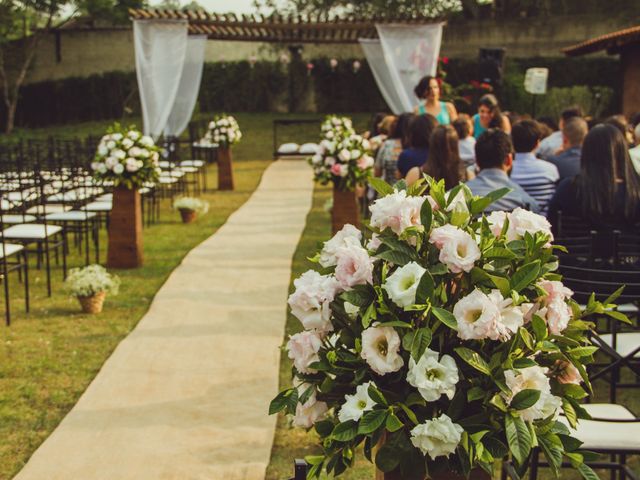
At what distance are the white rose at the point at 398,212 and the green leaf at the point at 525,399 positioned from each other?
0.47 metres

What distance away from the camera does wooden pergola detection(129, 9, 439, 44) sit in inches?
523

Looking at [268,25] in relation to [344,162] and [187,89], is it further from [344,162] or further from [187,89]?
[344,162]

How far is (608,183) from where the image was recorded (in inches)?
212

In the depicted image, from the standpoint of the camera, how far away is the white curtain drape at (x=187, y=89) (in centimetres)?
1412

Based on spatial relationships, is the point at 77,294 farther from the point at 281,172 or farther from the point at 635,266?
the point at 281,172

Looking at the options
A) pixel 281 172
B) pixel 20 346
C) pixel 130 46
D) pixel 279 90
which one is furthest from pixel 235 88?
pixel 20 346

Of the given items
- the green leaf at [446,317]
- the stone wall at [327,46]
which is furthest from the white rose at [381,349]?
the stone wall at [327,46]

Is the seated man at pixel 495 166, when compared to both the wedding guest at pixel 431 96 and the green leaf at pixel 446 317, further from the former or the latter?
the wedding guest at pixel 431 96

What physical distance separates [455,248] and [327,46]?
99.3 ft

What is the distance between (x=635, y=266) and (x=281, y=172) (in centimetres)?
1455

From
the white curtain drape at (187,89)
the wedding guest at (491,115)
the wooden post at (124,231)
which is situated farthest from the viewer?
the white curtain drape at (187,89)

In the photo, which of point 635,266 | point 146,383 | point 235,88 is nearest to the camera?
point 635,266

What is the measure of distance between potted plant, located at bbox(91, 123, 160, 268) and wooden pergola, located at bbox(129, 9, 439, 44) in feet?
14.1

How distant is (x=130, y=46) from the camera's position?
33.4 m
